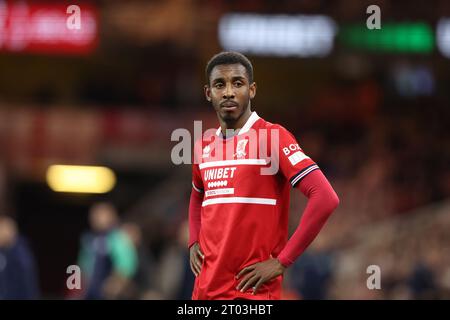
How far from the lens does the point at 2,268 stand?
41.5 feet

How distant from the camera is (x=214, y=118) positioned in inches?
870

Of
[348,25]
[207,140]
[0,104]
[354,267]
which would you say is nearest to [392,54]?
[348,25]

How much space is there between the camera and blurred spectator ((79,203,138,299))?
1332 cm

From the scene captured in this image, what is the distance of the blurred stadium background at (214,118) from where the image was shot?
1861 cm

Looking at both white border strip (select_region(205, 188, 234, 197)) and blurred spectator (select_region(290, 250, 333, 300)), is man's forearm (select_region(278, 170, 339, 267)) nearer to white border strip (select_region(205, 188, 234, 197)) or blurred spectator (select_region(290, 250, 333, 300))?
white border strip (select_region(205, 188, 234, 197))

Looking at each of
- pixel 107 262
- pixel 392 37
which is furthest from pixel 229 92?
pixel 392 37

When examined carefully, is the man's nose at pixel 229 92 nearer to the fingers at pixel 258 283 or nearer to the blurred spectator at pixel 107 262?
the fingers at pixel 258 283

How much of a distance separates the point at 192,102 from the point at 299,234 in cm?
1982

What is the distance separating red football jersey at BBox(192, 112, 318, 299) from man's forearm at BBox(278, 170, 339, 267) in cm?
14

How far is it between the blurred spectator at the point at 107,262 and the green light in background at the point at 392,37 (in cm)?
921

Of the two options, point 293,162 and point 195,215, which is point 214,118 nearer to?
point 195,215

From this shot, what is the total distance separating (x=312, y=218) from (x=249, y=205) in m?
0.39

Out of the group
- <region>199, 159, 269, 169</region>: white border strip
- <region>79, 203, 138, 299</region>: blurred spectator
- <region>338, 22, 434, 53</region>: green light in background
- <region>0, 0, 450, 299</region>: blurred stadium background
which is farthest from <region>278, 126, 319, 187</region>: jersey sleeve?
<region>338, 22, 434, 53</region>: green light in background

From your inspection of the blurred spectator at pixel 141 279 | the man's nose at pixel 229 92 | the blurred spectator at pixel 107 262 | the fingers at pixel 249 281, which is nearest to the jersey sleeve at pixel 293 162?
the man's nose at pixel 229 92
